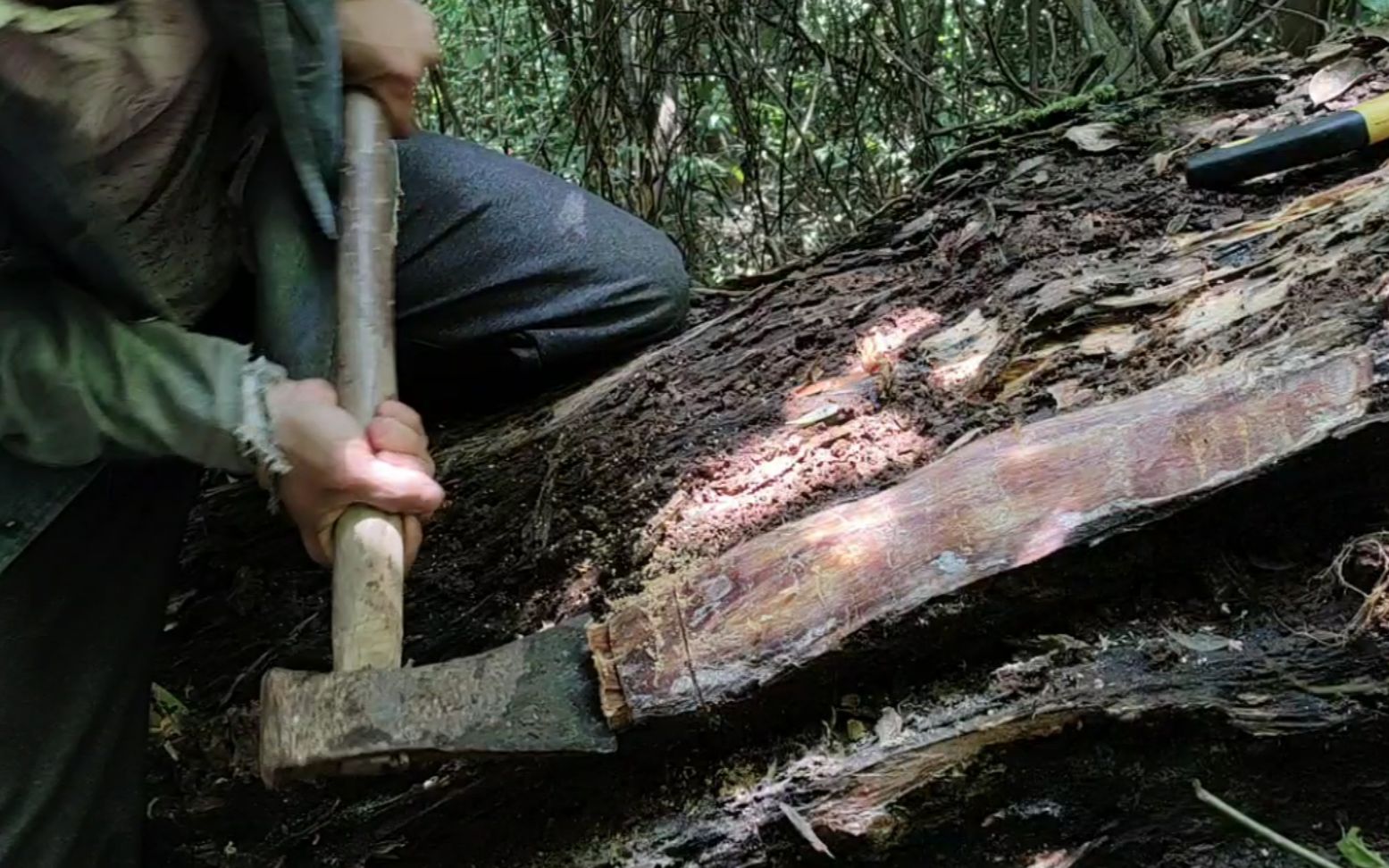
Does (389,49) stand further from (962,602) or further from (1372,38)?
(1372,38)

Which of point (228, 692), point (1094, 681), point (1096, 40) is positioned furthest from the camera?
point (1096, 40)

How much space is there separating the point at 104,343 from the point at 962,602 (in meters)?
0.88

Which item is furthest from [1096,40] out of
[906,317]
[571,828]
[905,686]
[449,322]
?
[571,828]

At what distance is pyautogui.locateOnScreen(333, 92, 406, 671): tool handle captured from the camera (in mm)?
1096

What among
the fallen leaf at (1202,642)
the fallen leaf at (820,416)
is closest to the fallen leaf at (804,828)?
the fallen leaf at (1202,642)

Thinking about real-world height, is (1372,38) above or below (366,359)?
above

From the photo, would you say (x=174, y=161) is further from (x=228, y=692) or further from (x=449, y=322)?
(x=228, y=692)

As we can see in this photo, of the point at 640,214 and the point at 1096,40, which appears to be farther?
the point at 640,214

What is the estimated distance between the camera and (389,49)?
4.43ft

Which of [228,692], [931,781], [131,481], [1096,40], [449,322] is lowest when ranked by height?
[228,692]

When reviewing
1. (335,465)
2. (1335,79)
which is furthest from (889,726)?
(1335,79)

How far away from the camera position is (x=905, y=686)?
44.0 inches

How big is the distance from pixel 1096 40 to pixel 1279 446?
6.16 feet

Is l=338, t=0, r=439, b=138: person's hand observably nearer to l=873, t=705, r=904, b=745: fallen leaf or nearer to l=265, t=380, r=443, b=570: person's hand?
l=265, t=380, r=443, b=570: person's hand
